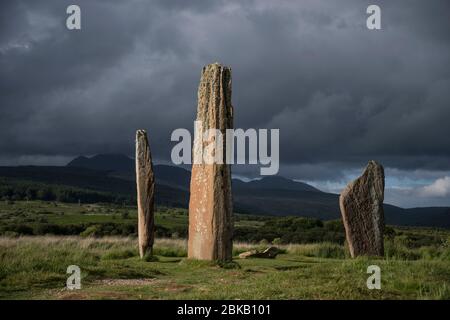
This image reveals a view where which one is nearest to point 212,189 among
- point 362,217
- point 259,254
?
point 259,254

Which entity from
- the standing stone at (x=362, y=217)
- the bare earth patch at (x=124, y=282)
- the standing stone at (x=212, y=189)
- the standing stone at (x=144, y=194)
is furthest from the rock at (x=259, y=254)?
the bare earth patch at (x=124, y=282)

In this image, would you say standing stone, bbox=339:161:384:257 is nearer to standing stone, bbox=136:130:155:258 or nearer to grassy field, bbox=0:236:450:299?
grassy field, bbox=0:236:450:299

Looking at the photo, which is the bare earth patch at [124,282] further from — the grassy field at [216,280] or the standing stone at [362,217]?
the standing stone at [362,217]

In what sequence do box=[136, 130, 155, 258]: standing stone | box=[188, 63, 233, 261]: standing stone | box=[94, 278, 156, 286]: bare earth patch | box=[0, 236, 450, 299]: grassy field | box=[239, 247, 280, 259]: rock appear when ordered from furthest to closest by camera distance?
box=[239, 247, 280, 259]: rock < box=[136, 130, 155, 258]: standing stone < box=[188, 63, 233, 261]: standing stone < box=[94, 278, 156, 286]: bare earth patch < box=[0, 236, 450, 299]: grassy field

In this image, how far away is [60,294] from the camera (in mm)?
12203

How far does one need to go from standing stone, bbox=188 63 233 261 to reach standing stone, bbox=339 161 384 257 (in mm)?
5444

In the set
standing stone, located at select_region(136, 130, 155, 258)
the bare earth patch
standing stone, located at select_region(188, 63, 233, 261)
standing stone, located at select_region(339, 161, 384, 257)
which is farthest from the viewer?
standing stone, located at select_region(136, 130, 155, 258)

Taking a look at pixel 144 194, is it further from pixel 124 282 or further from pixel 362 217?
pixel 362 217

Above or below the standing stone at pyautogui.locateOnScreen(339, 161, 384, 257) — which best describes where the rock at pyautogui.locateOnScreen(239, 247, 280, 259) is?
below

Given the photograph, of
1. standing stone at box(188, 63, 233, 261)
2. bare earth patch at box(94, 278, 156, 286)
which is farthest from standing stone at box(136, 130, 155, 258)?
bare earth patch at box(94, 278, 156, 286)

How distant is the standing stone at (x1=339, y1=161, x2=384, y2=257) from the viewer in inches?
865

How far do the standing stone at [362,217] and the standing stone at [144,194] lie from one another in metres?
7.45
